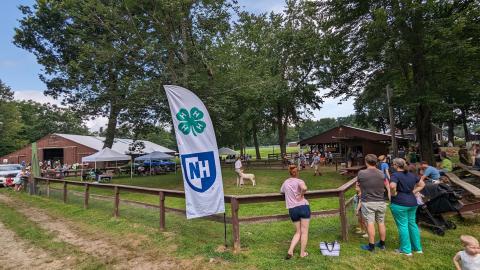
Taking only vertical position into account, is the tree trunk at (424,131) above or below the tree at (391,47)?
below

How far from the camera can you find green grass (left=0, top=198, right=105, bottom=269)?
5.69 metres

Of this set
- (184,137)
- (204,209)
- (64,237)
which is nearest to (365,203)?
(204,209)

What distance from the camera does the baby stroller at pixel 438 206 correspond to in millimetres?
6797

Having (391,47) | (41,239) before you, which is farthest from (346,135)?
(41,239)

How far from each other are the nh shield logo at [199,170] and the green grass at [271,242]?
116 cm

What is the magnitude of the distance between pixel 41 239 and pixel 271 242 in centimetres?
520

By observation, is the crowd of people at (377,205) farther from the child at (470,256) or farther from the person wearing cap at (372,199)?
the child at (470,256)

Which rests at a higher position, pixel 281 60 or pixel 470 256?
pixel 281 60

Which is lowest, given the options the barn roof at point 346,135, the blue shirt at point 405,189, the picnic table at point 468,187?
the picnic table at point 468,187

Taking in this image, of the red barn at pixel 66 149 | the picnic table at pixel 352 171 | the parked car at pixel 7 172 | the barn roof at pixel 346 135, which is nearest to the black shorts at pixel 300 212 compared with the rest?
the picnic table at pixel 352 171

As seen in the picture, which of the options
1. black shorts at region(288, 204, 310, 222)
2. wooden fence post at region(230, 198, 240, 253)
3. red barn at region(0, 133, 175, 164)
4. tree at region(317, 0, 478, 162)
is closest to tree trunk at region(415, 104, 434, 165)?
tree at region(317, 0, 478, 162)

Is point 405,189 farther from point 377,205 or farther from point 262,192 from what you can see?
point 262,192

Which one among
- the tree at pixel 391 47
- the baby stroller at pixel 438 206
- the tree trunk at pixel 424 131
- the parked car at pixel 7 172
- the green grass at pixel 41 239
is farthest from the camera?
the parked car at pixel 7 172

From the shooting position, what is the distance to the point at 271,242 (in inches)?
248
